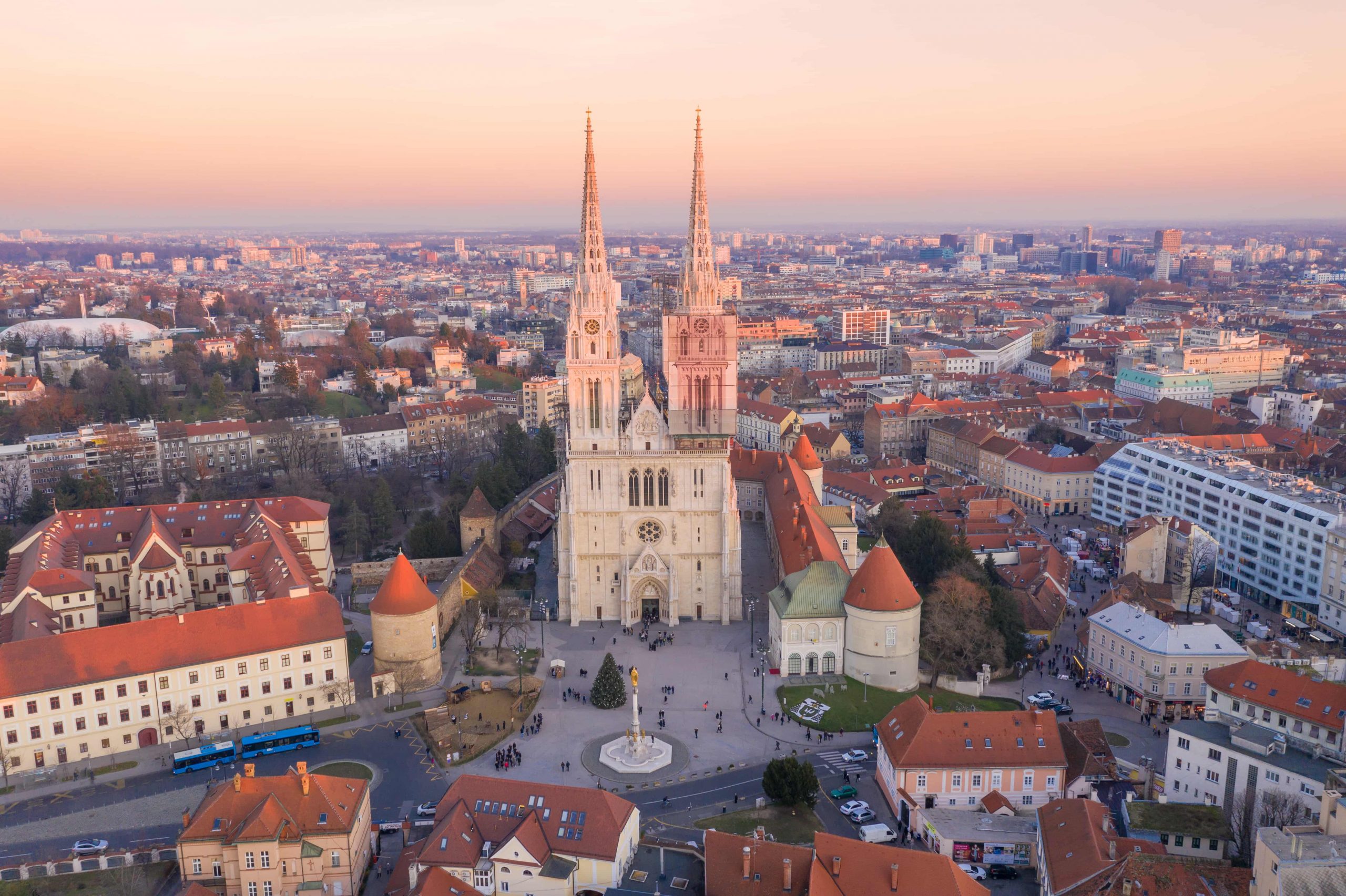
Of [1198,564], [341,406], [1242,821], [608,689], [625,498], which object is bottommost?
[608,689]

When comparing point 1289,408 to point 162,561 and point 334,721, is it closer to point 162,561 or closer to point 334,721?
point 334,721

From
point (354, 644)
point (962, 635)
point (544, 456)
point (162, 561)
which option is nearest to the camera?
point (962, 635)

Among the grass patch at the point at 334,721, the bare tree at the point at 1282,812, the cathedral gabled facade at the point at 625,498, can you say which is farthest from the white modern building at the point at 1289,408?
the grass patch at the point at 334,721

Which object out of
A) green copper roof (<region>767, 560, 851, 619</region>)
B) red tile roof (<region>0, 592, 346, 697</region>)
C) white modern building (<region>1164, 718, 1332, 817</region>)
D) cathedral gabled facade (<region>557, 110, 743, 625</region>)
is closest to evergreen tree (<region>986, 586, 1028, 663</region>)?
green copper roof (<region>767, 560, 851, 619</region>)

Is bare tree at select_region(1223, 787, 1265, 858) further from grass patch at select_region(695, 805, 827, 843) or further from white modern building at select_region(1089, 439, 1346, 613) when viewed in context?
white modern building at select_region(1089, 439, 1346, 613)

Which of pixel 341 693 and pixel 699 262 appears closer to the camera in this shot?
pixel 341 693

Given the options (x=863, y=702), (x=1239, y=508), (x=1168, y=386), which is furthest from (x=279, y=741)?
(x=1168, y=386)

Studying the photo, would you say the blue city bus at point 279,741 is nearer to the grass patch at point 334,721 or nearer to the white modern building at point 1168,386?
the grass patch at point 334,721

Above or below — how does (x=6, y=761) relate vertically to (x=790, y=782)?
below
